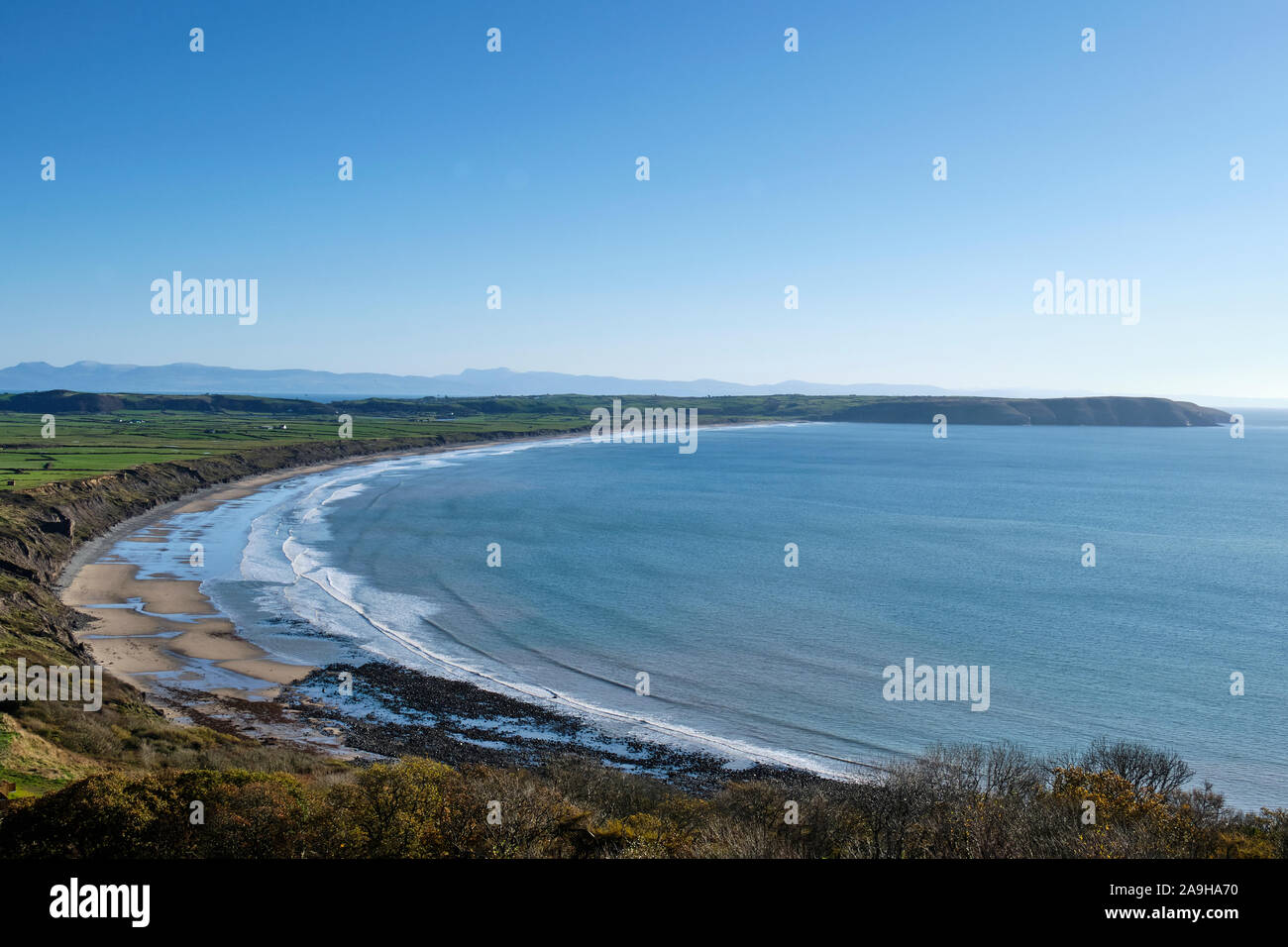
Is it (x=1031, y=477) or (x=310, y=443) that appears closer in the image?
(x=1031, y=477)

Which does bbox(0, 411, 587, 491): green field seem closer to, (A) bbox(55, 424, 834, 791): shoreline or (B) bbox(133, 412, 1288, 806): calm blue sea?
(B) bbox(133, 412, 1288, 806): calm blue sea

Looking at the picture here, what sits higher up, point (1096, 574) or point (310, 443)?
point (310, 443)

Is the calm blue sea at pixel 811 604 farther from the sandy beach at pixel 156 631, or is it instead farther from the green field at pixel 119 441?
the green field at pixel 119 441

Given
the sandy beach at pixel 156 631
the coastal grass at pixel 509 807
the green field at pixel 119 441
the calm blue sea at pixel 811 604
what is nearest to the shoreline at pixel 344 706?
the sandy beach at pixel 156 631

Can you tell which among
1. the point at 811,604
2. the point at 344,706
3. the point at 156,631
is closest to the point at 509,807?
the point at 344,706
